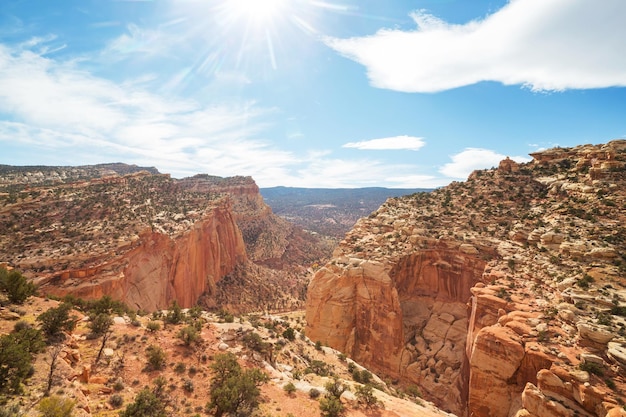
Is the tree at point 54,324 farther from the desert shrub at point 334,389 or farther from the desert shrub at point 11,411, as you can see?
the desert shrub at point 334,389

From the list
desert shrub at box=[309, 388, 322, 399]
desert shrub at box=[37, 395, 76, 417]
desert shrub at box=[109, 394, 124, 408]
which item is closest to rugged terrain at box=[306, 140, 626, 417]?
desert shrub at box=[309, 388, 322, 399]

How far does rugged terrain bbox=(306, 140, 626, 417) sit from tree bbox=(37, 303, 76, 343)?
2259cm

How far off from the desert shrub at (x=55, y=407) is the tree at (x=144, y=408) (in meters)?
2.40

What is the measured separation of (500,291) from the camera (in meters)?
Answer: 22.4

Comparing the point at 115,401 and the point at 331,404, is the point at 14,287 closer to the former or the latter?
the point at 115,401

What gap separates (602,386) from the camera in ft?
42.8

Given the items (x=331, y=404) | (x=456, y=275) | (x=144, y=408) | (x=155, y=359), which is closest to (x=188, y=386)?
(x=155, y=359)

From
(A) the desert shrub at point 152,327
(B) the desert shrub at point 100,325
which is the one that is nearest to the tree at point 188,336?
(A) the desert shrub at point 152,327

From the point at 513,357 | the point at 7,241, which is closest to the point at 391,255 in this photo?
the point at 513,357

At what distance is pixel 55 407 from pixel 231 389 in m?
7.55

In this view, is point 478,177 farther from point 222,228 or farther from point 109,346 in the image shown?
point 222,228

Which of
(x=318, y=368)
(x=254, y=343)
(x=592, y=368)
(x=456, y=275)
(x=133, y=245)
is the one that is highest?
(x=133, y=245)

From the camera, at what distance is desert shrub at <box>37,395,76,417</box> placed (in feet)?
28.0

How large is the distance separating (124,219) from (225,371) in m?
36.5
